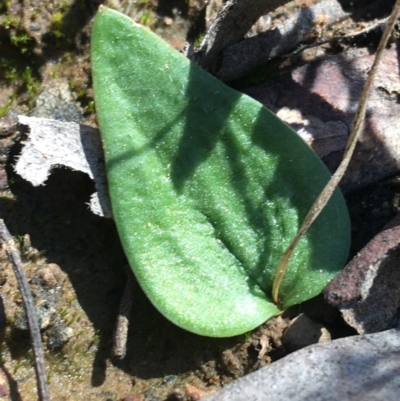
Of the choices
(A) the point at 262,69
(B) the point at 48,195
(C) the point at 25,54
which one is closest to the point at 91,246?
(B) the point at 48,195

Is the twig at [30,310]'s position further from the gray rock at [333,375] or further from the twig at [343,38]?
the twig at [343,38]

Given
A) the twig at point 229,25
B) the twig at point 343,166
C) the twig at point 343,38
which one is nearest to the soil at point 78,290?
the twig at point 343,166

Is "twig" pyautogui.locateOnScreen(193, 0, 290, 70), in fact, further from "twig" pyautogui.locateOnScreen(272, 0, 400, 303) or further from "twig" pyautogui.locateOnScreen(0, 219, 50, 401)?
"twig" pyautogui.locateOnScreen(0, 219, 50, 401)

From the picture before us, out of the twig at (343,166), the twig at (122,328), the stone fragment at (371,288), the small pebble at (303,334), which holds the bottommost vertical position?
the twig at (122,328)

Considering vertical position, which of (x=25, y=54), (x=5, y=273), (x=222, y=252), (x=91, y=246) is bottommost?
(x=5, y=273)

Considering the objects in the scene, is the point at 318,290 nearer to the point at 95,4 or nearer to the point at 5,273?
the point at 5,273

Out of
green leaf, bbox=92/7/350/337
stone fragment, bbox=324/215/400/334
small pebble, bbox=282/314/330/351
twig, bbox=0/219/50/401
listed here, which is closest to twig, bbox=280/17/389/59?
green leaf, bbox=92/7/350/337
